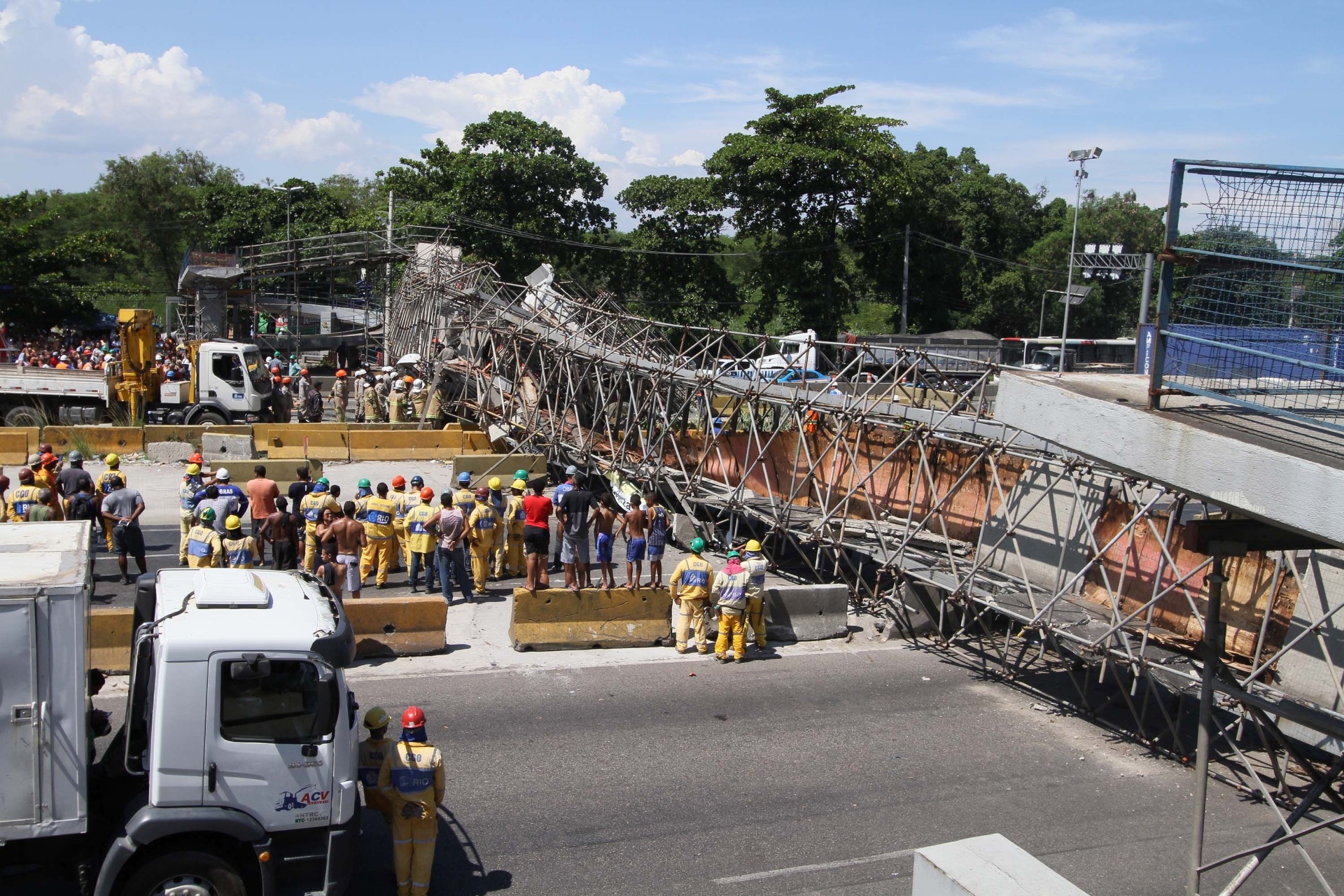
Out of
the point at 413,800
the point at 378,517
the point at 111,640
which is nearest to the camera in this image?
the point at 413,800

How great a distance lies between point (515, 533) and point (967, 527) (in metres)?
6.62

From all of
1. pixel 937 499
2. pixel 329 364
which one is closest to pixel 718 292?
pixel 329 364

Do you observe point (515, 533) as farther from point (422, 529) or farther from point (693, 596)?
point (693, 596)

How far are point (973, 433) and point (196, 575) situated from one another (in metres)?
9.20

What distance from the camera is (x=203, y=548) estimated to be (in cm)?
1205

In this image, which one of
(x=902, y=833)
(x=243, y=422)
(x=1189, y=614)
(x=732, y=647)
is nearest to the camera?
(x=902, y=833)

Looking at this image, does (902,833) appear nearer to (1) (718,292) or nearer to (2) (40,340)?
(1) (718,292)

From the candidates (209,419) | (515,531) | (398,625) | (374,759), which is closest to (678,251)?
(209,419)

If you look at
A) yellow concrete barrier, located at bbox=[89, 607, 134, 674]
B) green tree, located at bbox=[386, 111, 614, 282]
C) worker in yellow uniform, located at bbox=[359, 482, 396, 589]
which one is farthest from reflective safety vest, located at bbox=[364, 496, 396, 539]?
green tree, located at bbox=[386, 111, 614, 282]

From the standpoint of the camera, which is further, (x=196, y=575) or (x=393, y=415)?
Result: (x=393, y=415)

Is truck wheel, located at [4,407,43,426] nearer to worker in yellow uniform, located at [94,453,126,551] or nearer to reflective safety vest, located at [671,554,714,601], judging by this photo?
worker in yellow uniform, located at [94,453,126,551]

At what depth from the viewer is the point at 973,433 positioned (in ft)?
41.4

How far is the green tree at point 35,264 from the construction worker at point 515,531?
92.6 ft

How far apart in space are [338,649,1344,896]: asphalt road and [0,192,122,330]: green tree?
31738mm
